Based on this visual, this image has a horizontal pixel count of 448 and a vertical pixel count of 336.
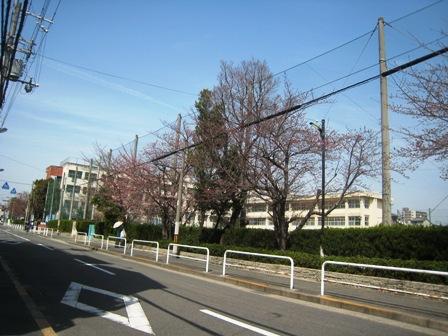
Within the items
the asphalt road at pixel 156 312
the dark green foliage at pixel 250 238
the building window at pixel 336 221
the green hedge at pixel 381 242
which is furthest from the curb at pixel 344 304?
the building window at pixel 336 221

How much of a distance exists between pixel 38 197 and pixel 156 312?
303ft

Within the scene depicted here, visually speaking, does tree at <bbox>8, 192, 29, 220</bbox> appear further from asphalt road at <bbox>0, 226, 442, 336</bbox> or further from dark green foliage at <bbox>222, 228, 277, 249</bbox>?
asphalt road at <bbox>0, 226, 442, 336</bbox>

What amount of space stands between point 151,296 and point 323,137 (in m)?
13.0

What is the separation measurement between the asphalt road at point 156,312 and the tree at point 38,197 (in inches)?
3370

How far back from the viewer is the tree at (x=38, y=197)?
92562mm

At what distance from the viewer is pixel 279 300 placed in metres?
11.5

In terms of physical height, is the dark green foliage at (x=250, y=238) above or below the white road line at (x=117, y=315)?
above

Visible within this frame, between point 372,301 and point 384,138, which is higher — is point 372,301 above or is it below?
below

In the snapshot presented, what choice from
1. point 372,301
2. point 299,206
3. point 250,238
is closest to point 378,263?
point 372,301

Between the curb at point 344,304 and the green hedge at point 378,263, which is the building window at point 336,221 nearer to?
the green hedge at point 378,263

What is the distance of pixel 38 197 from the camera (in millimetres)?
92875

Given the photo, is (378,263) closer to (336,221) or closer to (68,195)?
(336,221)

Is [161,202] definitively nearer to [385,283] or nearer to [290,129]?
[290,129]

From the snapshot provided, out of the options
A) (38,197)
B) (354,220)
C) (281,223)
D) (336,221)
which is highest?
(38,197)
